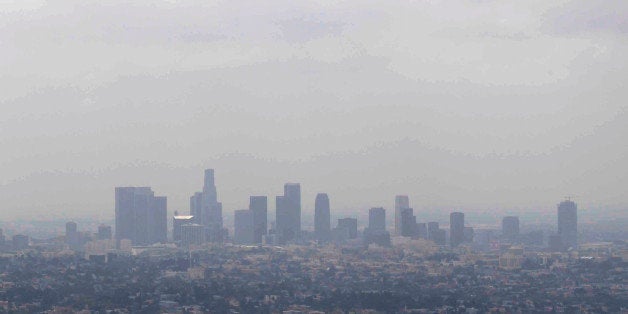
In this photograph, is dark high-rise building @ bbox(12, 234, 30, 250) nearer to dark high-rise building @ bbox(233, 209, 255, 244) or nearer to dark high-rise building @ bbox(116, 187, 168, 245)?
dark high-rise building @ bbox(116, 187, 168, 245)

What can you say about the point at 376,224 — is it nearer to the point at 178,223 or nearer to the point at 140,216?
the point at 178,223

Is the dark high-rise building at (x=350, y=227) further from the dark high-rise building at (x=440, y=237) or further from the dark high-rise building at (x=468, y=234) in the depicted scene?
the dark high-rise building at (x=468, y=234)

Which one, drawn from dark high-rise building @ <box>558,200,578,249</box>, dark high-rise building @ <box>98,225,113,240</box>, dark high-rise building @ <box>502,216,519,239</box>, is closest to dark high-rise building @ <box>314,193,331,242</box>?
dark high-rise building @ <box>502,216,519,239</box>

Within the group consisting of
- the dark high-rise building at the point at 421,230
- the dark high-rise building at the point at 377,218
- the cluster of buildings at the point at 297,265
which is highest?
the dark high-rise building at the point at 377,218

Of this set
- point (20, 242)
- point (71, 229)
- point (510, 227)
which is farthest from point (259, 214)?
point (20, 242)

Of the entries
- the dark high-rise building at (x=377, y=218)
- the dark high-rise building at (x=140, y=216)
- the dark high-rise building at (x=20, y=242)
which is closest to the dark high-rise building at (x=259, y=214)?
the dark high-rise building at (x=140, y=216)
